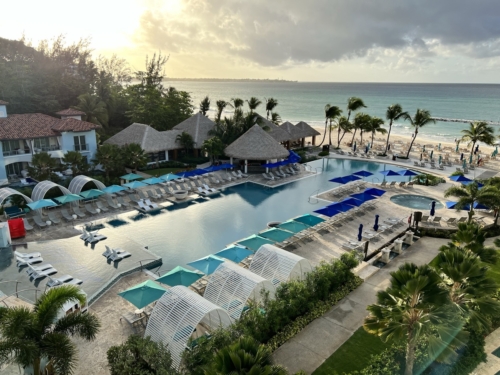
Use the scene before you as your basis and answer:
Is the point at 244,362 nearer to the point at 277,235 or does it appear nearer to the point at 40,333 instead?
the point at 40,333

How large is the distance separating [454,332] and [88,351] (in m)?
10.3

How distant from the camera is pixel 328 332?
11.8 meters

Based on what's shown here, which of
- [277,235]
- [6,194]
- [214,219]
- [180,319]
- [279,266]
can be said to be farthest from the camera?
[214,219]

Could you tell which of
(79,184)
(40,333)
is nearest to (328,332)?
(40,333)

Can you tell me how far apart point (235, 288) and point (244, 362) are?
19.2ft

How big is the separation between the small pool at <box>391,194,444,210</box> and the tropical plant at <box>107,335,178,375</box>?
21305 mm

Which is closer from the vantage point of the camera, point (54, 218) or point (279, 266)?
point (279, 266)

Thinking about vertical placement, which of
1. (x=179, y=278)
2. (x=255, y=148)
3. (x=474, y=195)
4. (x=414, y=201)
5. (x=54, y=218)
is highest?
(x=255, y=148)

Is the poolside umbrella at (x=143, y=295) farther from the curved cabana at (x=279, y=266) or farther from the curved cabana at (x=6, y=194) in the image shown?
the curved cabana at (x=6, y=194)

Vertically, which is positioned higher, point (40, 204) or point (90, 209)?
point (40, 204)

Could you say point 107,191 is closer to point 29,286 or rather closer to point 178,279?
point 29,286

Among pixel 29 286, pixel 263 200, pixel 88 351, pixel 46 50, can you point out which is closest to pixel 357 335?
pixel 88 351

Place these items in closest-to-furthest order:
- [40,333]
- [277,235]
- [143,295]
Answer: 1. [40,333]
2. [143,295]
3. [277,235]

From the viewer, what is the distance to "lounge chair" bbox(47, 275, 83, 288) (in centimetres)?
1467
